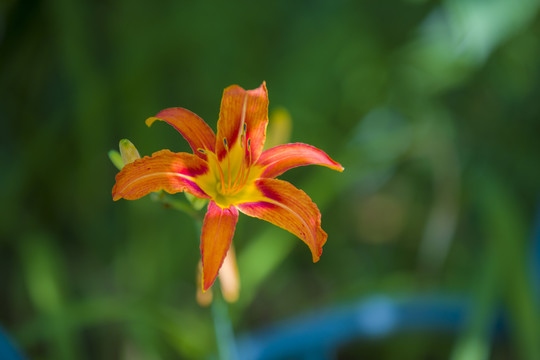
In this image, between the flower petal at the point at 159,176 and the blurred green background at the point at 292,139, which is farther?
Result: the blurred green background at the point at 292,139

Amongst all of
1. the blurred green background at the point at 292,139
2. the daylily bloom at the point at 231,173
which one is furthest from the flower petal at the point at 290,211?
the blurred green background at the point at 292,139

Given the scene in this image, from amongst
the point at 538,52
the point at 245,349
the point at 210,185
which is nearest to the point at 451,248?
the point at 538,52

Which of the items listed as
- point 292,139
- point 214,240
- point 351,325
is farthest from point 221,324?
point 292,139

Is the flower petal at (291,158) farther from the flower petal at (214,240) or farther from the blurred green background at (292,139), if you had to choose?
the blurred green background at (292,139)

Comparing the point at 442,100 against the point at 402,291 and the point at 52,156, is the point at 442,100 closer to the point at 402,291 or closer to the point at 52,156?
the point at 402,291

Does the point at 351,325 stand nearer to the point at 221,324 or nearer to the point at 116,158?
the point at 221,324
